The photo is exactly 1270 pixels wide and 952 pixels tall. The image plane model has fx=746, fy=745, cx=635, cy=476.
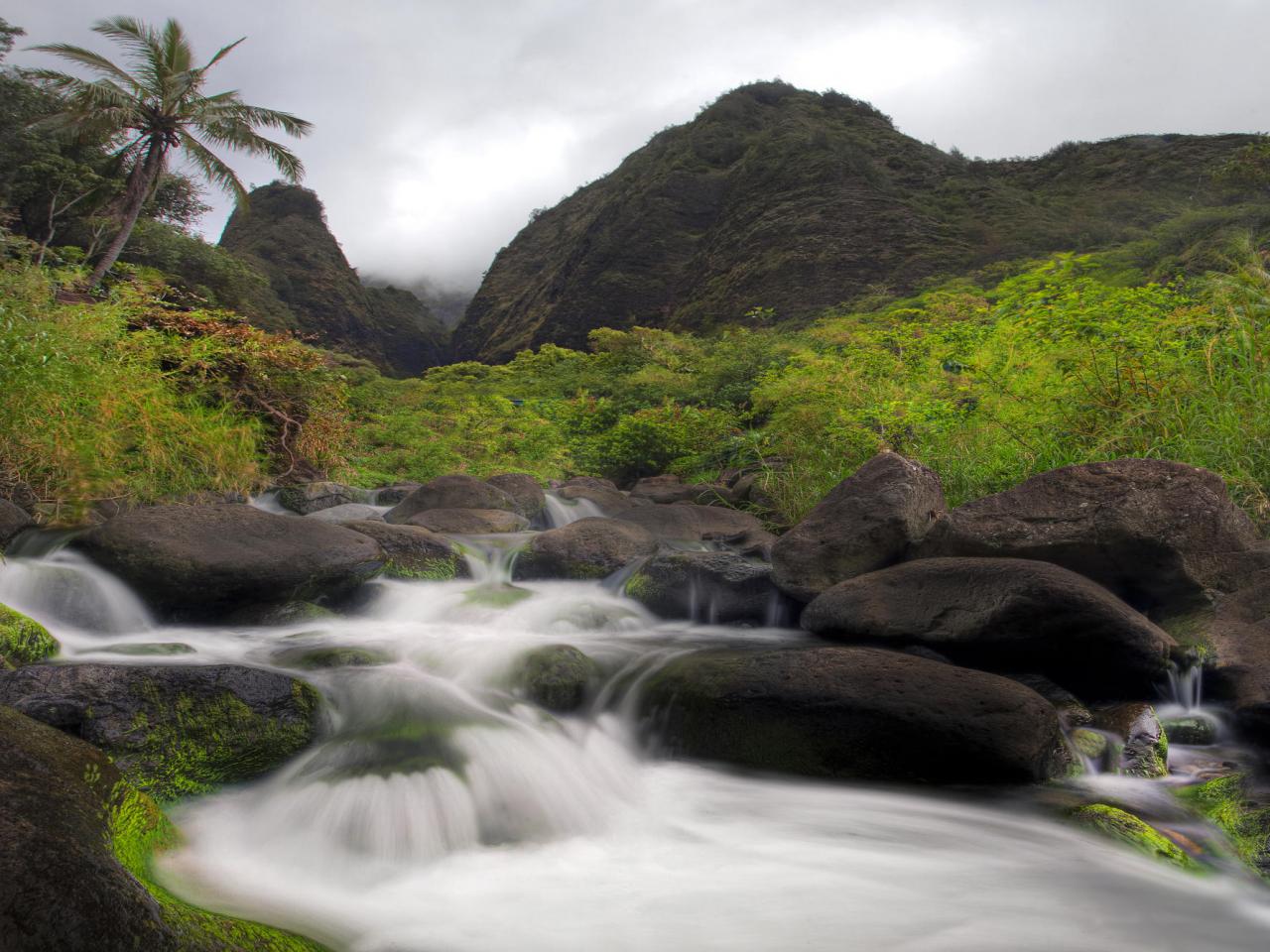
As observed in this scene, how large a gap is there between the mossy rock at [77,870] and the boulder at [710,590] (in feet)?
12.9

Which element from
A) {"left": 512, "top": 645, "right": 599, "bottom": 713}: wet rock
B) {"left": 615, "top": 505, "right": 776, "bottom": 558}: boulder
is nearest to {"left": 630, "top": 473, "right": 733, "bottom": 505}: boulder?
{"left": 615, "top": 505, "right": 776, "bottom": 558}: boulder

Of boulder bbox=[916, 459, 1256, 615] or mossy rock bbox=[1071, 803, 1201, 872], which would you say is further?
boulder bbox=[916, 459, 1256, 615]

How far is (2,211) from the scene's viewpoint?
65.5 ft

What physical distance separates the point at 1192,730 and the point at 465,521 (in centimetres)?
672

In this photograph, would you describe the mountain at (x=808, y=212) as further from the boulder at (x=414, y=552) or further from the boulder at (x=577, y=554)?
the boulder at (x=414, y=552)

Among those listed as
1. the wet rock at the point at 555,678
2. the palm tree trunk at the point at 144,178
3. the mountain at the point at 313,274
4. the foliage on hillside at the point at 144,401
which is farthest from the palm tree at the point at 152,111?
the mountain at the point at 313,274

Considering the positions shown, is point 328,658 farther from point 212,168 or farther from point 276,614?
point 212,168

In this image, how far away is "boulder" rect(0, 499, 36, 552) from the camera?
5.04 metres

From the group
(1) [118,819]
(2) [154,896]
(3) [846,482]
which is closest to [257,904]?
(1) [118,819]

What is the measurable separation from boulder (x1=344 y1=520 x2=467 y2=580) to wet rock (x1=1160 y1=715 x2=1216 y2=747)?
508cm

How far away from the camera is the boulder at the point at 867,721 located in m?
2.97

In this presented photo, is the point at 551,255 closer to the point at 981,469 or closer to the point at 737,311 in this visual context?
the point at 737,311

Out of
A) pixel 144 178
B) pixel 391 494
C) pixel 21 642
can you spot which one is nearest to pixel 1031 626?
pixel 21 642

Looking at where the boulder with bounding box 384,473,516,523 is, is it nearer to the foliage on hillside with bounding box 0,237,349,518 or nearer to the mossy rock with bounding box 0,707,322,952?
the foliage on hillside with bounding box 0,237,349,518
